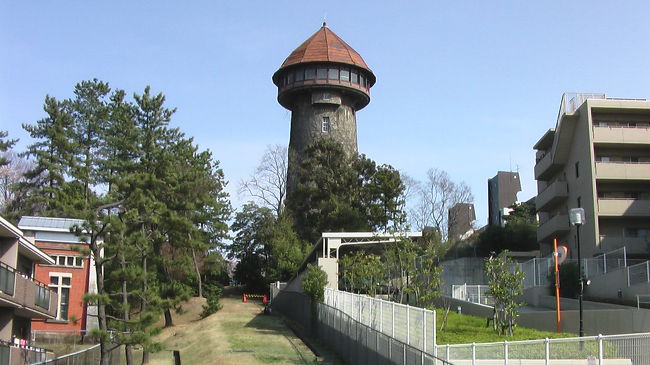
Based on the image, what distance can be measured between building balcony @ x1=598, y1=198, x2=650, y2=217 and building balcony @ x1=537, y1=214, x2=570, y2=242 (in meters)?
4.25

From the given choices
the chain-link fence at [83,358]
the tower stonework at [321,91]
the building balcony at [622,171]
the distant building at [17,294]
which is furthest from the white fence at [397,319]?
the tower stonework at [321,91]

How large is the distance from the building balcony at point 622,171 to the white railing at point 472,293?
993cm

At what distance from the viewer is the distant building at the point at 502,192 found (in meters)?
98.2

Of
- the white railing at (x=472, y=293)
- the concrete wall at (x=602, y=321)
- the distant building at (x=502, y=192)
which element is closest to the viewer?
the concrete wall at (x=602, y=321)

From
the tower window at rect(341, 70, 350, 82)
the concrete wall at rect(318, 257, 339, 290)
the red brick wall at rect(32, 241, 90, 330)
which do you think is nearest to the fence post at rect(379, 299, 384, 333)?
the concrete wall at rect(318, 257, 339, 290)

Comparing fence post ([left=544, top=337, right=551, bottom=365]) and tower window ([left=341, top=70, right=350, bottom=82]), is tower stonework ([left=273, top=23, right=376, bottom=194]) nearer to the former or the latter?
tower window ([left=341, top=70, right=350, bottom=82])

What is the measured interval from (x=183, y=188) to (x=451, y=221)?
109 feet

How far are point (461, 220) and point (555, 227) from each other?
3864cm

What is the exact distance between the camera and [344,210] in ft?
181

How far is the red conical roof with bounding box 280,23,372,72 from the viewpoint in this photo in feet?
214

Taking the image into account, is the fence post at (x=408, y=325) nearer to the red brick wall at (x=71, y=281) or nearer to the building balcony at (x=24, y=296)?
the building balcony at (x=24, y=296)

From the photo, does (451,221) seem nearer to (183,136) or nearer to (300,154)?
(300,154)

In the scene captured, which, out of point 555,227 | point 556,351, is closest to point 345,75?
point 555,227

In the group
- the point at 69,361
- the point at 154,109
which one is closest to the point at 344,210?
the point at 154,109
